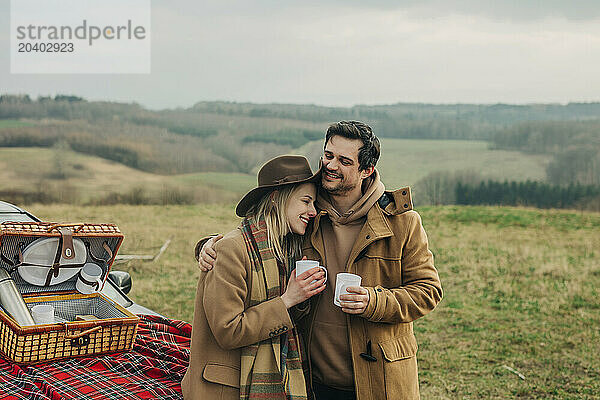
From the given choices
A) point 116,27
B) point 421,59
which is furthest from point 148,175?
point 421,59

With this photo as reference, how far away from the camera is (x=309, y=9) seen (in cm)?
1167

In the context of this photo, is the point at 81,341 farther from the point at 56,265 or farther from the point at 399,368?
the point at 399,368

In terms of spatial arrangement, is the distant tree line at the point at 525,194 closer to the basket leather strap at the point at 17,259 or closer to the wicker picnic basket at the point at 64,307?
the wicker picnic basket at the point at 64,307

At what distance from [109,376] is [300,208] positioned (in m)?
1.24

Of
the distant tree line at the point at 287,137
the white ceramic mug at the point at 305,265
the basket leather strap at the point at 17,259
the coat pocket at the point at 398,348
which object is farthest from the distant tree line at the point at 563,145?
the white ceramic mug at the point at 305,265

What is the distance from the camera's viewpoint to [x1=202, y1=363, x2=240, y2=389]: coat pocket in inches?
92.6

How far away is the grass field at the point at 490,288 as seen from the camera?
5.59 m

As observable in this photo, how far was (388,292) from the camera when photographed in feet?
7.73

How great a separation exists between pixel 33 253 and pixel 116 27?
7.41 m

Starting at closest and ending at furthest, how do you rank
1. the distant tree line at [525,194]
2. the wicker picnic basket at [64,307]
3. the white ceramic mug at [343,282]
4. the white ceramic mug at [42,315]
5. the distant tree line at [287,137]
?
1. the white ceramic mug at [343,282]
2. the wicker picnic basket at [64,307]
3. the white ceramic mug at [42,315]
4. the distant tree line at [525,194]
5. the distant tree line at [287,137]

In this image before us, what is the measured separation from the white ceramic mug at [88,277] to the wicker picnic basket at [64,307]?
0.08 feet

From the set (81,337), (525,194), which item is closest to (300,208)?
(81,337)

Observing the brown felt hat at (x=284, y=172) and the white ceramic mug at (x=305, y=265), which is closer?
the white ceramic mug at (x=305, y=265)

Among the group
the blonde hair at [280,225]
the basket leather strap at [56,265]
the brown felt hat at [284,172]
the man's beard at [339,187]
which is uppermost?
the brown felt hat at [284,172]
